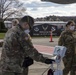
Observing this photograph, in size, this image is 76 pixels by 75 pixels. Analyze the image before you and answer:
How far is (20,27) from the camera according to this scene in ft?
17.3

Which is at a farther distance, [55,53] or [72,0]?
[72,0]

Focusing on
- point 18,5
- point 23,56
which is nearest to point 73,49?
point 23,56

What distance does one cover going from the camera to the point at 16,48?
17.3 ft

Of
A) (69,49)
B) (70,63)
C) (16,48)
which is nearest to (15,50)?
(16,48)

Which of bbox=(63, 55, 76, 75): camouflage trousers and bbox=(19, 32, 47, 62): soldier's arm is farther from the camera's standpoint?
bbox=(63, 55, 76, 75): camouflage trousers

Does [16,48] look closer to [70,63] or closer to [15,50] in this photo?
[15,50]

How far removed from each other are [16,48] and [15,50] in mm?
38

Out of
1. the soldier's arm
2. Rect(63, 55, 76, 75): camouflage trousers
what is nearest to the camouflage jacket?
Rect(63, 55, 76, 75): camouflage trousers

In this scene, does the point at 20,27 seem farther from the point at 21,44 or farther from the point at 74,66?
the point at 74,66

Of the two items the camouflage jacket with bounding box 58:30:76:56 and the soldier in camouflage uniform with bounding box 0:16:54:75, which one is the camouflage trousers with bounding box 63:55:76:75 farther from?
the soldier in camouflage uniform with bounding box 0:16:54:75

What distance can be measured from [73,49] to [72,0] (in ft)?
24.8

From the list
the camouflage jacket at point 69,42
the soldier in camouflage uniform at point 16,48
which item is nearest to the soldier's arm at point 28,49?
the soldier in camouflage uniform at point 16,48

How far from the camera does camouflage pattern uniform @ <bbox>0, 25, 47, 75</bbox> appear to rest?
5211 millimetres

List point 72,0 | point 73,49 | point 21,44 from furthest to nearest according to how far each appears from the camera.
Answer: point 72,0 → point 73,49 → point 21,44
